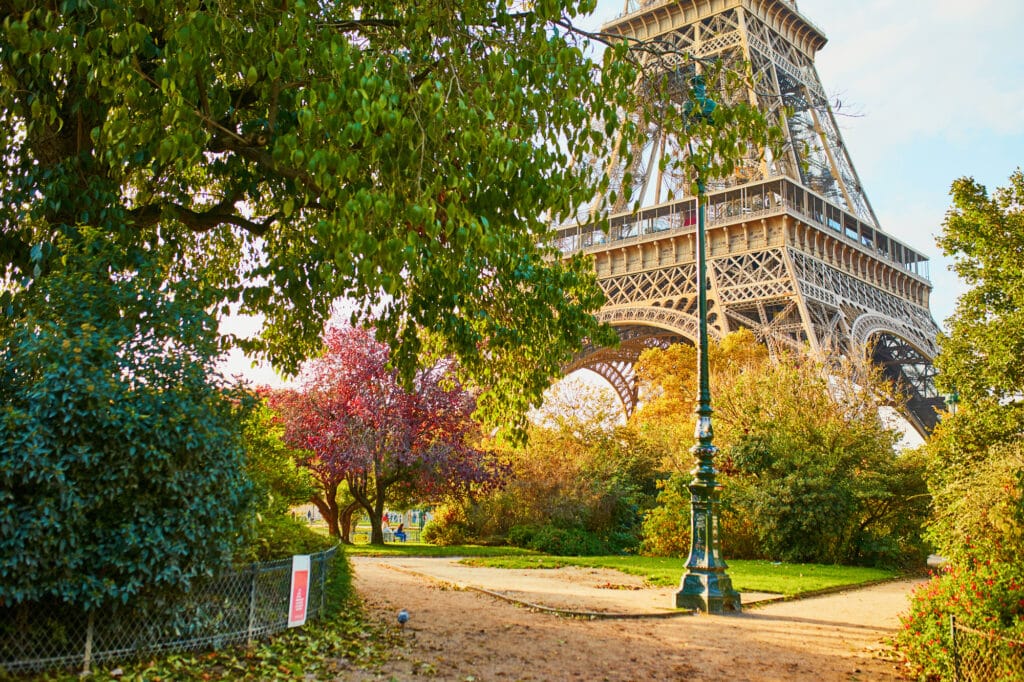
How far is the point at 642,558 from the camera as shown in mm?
20438

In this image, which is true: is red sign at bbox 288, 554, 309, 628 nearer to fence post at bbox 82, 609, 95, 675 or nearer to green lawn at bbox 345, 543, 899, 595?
fence post at bbox 82, 609, 95, 675

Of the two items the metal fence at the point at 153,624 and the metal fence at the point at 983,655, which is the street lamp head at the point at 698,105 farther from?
the metal fence at the point at 153,624

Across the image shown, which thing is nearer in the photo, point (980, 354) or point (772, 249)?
point (980, 354)

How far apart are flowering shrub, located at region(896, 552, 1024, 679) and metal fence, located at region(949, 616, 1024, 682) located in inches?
3.8

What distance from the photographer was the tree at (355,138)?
565cm

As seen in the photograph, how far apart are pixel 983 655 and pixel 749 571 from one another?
410 inches

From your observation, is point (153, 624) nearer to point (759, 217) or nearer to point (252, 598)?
point (252, 598)

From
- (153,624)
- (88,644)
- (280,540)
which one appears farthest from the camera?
(280,540)

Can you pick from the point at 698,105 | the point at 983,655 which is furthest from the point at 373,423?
the point at 983,655

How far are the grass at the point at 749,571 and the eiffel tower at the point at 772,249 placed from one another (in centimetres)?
1129

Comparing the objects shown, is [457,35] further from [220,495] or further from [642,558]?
[642,558]

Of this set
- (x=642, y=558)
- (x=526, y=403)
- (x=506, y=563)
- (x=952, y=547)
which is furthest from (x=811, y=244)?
(x=526, y=403)

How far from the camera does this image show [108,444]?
247 inches

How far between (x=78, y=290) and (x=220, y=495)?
2132mm
